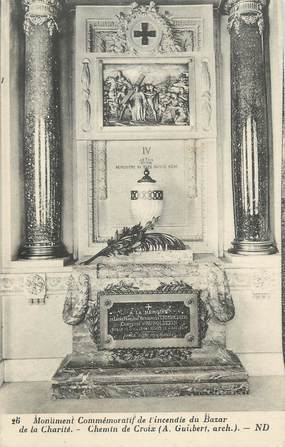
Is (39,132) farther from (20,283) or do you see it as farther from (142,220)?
(20,283)

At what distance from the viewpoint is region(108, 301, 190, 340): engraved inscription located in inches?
141

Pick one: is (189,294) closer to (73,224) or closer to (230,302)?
(230,302)

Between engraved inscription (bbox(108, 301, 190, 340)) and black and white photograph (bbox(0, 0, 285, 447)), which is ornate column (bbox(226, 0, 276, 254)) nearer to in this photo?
black and white photograph (bbox(0, 0, 285, 447))

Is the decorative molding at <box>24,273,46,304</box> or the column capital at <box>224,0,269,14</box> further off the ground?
the column capital at <box>224,0,269,14</box>

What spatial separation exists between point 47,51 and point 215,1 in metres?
1.57

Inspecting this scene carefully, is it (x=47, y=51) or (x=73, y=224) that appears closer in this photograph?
(x=47, y=51)

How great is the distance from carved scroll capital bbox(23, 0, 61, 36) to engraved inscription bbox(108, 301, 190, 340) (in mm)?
2394

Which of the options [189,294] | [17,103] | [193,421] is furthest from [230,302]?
[17,103]

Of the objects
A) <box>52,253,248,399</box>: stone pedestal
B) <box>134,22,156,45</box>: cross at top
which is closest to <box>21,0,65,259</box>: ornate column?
<box>52,253,248,399</box>: stone pedestal

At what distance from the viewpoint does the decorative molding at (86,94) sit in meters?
4.29

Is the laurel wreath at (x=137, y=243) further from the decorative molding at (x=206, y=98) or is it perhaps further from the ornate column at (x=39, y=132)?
the decorative molding at (x=206, y=98)

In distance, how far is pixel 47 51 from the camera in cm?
405

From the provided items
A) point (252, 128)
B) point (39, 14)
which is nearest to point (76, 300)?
point (252, 128)

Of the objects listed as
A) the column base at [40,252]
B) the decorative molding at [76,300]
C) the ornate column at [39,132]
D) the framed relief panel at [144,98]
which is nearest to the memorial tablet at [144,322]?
the decorative molding at [76,300]
